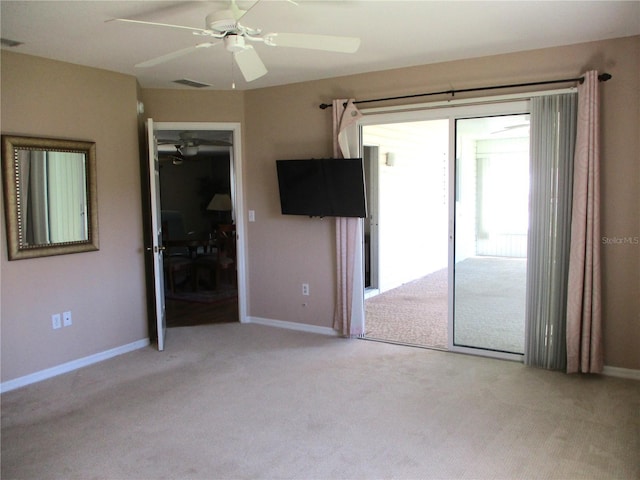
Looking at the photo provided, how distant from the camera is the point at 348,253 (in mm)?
4664

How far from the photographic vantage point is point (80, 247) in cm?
410

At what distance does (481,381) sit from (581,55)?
8.04ft

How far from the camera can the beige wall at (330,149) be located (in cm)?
352

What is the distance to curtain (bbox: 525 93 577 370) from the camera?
367 cm

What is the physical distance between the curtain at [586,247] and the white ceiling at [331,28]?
1.90 ft

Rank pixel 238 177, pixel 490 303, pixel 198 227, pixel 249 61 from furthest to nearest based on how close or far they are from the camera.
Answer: pixel 198 227
pixel 490 303
pixel 238 177
pixel 249 61

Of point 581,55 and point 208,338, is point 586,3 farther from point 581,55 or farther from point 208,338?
point 208,338

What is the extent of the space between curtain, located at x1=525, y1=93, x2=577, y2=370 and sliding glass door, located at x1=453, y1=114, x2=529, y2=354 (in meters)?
0.17

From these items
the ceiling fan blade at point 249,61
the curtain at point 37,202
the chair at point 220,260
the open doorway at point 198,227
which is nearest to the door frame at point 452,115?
the ceiling fan blade at point 249,61

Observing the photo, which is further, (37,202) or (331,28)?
(37,202)

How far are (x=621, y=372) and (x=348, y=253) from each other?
2330mm

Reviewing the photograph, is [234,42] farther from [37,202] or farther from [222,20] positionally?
[37,202]

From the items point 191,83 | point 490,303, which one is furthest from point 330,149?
point 490,303

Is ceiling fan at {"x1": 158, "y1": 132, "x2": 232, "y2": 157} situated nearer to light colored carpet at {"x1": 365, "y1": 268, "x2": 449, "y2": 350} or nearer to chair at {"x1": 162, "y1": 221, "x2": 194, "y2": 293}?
chair at {"x1": 162, "y1": 221, "x2": 194, "y2": 293}
